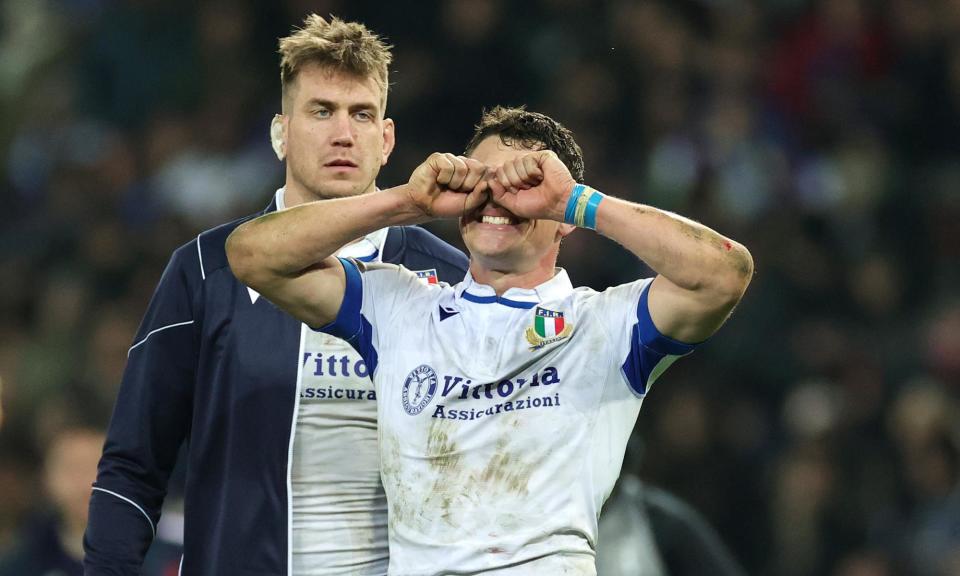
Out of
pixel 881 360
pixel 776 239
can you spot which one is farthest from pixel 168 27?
pixel 881 360

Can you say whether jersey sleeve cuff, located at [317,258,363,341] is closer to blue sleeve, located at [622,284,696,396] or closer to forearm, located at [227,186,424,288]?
forearm, located at [227,186,424,288]

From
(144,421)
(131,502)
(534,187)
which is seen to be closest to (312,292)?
(534,187)

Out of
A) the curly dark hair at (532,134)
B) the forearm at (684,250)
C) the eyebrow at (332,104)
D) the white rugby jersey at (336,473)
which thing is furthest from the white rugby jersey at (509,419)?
the eyebrow at (332,104)

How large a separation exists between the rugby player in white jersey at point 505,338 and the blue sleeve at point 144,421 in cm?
72

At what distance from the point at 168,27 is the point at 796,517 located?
4937 millimetres

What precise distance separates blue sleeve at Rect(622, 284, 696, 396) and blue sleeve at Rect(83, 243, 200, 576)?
138 cm

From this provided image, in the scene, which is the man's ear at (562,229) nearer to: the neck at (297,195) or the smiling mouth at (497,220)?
the smiling mouth at (497,220)

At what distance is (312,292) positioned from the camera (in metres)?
3.39

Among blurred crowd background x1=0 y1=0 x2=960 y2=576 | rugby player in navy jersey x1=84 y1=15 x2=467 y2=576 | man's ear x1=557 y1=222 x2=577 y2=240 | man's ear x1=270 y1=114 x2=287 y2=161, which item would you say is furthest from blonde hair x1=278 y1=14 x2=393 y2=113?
blurred crowd background x1=0 y1=0 x2=960 y2=576

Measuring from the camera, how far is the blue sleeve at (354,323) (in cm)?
343

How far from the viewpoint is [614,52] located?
8.95 m

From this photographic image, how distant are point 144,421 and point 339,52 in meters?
1.19

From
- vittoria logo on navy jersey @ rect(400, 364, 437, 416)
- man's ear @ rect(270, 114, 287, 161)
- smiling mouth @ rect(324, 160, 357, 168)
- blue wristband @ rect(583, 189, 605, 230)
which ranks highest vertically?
man's ear @ rect(270, 114, 287, 161)

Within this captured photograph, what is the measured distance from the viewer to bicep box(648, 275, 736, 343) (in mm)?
3166
